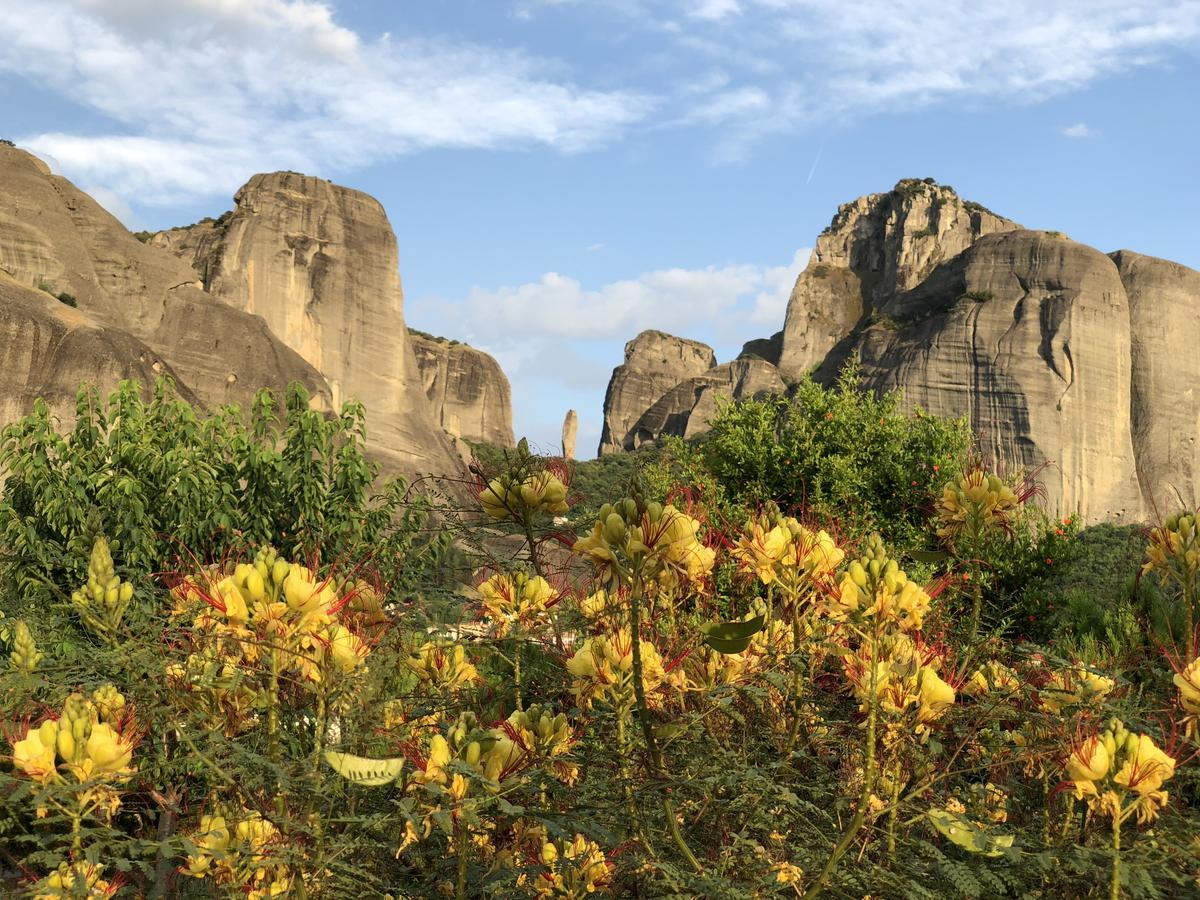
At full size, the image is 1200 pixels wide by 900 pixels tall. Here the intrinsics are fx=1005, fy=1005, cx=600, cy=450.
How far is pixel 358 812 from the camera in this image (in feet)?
7.54

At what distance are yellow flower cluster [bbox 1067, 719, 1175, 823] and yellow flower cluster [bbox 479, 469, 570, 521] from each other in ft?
3.81

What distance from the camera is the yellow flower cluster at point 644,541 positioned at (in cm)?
185

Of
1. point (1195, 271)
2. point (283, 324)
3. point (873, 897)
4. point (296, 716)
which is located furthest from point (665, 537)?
point (1195, 271)

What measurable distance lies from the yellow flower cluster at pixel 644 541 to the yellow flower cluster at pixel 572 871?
2.15 ft

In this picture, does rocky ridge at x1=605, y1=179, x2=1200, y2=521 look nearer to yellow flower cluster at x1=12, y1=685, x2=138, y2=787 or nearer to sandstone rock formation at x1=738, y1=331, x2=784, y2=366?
sandstone rock formation at x1=738, y1=331, x2=784, y2=366

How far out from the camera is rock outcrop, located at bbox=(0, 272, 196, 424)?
88.1 feet

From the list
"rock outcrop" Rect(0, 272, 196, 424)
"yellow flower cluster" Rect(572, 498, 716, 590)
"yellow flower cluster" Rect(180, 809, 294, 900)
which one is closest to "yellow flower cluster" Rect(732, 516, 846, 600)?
"yellow flower cluster" Rect(572, 498, 716, 590)

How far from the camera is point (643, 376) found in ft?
330

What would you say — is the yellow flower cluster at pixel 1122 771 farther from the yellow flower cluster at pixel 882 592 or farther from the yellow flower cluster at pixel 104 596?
the yellow flower cluster at pixel 104 596

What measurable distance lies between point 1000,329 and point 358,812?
54082 mm

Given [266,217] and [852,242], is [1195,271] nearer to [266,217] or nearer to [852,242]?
[852,242]

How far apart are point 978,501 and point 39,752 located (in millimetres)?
2589

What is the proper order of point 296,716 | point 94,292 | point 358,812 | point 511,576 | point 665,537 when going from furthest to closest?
1. point 94,292
2. point 511,576
3. point 296,716
4. point 358,812
5. point 665,537

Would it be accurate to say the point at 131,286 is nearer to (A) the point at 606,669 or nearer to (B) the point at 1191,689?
(A) the point at 606,669
